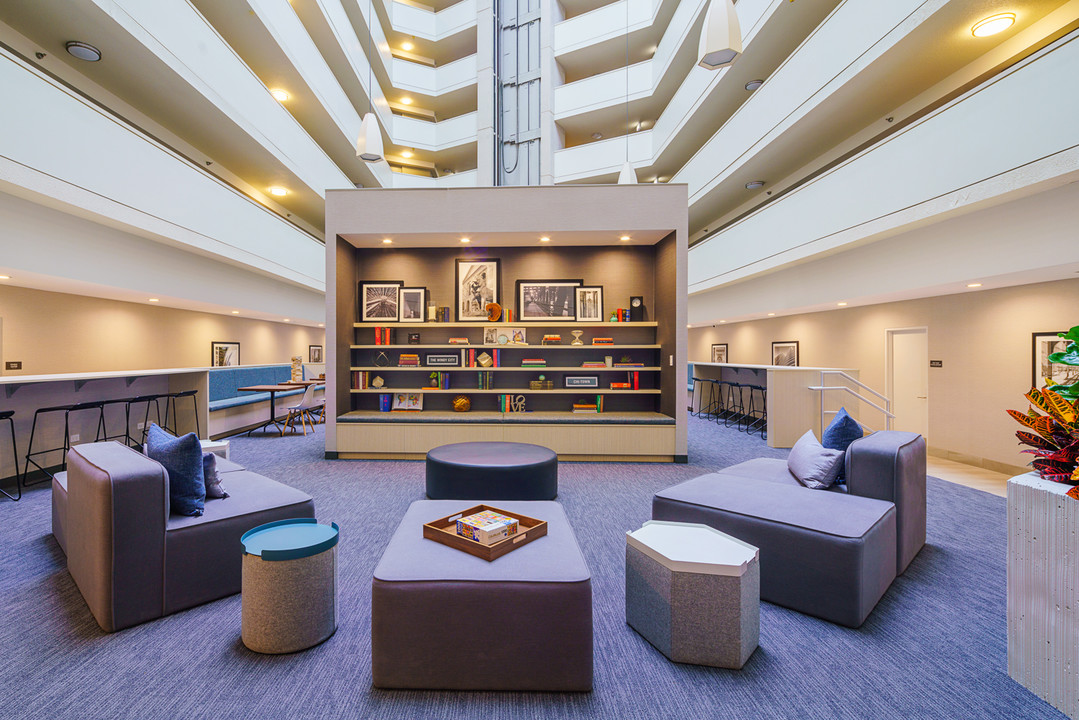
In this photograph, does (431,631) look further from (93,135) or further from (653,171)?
(653,171)

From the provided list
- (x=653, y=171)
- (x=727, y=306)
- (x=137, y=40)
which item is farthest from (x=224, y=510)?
(x=653, y=171)

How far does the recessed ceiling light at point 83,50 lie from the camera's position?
5.37m

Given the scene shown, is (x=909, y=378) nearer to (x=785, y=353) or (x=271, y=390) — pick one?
(x=785, y=353)

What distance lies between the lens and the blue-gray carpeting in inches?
65.6

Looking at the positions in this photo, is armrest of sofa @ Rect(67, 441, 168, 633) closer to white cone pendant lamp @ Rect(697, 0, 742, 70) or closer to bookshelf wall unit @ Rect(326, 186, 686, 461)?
bookshelf wall unit @ Rect(326, 186, 686, 461)

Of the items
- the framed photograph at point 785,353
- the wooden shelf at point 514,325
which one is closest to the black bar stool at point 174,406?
the wooden shelf at point 514,325

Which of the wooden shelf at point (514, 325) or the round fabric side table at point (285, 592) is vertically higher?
the wooden shelf at point (514, 325)

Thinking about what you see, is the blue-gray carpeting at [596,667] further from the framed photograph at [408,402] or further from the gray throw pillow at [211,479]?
the framed photograph at [408,402]

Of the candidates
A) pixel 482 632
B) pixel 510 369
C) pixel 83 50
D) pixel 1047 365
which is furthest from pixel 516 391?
pixel 83 50

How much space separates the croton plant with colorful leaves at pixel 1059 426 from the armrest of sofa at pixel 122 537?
385cm

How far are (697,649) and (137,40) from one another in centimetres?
803

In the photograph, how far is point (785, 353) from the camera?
9.73 metres

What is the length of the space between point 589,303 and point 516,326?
109cm

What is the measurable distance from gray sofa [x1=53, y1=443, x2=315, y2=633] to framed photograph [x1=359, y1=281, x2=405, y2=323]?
12.8 feet
